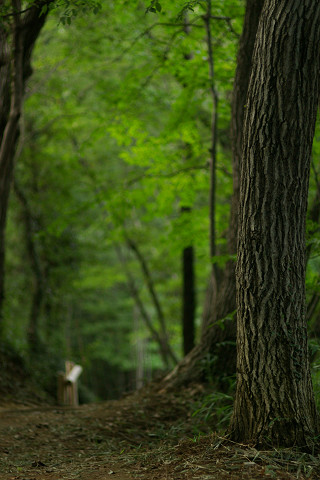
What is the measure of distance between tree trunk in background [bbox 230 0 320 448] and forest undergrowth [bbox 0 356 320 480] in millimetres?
266

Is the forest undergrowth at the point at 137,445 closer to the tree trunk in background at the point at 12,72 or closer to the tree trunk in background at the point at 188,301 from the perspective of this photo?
the tree trunk in background at the point at 188,301

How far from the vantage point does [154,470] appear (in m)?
2.85

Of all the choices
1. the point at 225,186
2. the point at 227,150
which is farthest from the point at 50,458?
the point at 227,150

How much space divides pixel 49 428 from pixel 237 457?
2900 mm

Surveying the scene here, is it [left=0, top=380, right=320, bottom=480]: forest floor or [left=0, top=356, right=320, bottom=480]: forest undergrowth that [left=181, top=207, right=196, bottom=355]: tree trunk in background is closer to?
[left=0, top=356, right=320, bottom=480]: forest undergrowth

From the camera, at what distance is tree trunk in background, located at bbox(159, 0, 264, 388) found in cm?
517

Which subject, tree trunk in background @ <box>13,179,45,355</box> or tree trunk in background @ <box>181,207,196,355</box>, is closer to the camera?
tree trunk in background @ <box>181,207,196,355</box>

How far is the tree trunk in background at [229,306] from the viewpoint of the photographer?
5168mm

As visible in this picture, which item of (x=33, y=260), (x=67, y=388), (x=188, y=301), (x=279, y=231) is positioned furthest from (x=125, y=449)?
(x=33, y=260)

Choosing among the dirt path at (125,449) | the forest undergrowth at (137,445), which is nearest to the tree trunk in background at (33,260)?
the forest undergrowth at (137,445)

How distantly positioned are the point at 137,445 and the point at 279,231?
2628mm

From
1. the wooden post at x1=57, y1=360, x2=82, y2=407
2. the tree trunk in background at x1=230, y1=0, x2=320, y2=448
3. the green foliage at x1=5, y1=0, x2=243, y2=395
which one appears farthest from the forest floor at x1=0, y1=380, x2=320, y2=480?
the green foliage at x1=5, y1=0, x2=243, y2=395

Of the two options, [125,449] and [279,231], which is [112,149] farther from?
[279,231]

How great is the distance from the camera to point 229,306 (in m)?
5.49
